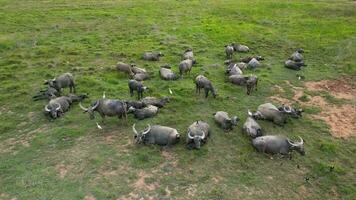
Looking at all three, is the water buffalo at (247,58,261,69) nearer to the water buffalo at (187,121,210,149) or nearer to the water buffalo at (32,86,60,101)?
the water buffalo at (187,121,210,149)

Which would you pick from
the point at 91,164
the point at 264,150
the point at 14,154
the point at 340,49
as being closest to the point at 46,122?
the point at 14,154

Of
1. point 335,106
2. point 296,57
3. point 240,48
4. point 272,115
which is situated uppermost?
point 296,57

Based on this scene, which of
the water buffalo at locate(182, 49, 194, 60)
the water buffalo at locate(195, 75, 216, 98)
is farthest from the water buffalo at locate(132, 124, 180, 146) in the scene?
the water buffalo at locate(182, 49, 194, 60)

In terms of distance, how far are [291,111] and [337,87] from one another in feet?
17.7

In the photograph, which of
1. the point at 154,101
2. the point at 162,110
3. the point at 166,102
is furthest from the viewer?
the point at 166,102

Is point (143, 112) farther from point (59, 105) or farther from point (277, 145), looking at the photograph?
point (277, 145)

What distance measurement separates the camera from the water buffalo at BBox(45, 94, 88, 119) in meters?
18.6

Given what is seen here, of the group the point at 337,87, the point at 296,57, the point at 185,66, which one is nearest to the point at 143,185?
the point at 185,66

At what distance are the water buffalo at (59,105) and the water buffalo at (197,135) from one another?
5767 mm

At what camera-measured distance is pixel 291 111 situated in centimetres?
1873

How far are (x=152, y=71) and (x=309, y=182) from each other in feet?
38.9

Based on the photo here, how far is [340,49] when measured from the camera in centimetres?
2889

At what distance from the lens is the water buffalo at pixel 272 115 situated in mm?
18234

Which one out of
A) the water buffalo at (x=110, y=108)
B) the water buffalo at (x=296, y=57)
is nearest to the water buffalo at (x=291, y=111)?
the water buffalo at (x=110, y=108)
